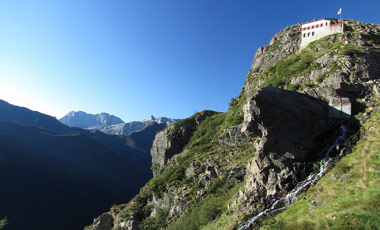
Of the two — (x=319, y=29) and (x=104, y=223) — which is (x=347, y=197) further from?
(x=319, y=29)

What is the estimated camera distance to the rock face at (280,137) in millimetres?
29672

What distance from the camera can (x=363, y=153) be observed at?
26703 millimetres

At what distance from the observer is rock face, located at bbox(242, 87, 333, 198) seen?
29672 millimetres

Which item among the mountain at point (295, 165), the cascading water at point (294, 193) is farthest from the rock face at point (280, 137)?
the cascading water at point (294, 193)

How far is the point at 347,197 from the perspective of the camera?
71.2 ft

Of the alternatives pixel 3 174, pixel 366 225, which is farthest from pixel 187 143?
pixel 3 174

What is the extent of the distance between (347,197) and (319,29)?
6841 centimetres

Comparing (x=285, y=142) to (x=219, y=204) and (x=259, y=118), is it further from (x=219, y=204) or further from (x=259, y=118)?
(x=219, y=204)

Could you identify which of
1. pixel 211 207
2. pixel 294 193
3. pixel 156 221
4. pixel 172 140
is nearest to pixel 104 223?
pixel 156 221

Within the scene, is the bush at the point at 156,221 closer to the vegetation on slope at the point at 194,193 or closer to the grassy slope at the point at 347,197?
the vegetation on slope at the point at 194,193

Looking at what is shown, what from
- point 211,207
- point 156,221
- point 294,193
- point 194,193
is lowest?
point 156,221

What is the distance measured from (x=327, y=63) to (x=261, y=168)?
33.0m

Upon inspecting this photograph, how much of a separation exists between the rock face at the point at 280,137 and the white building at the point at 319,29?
1829 inches

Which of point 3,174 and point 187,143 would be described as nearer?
point 187,143
